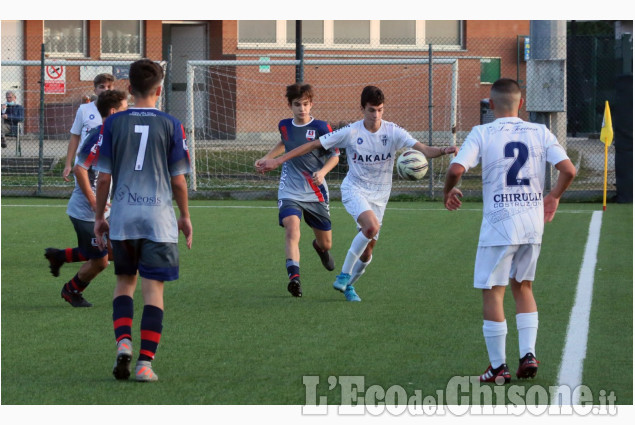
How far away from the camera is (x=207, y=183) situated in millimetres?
21266

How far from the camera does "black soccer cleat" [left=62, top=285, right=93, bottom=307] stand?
28.3ft

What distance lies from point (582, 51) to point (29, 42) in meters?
16.3

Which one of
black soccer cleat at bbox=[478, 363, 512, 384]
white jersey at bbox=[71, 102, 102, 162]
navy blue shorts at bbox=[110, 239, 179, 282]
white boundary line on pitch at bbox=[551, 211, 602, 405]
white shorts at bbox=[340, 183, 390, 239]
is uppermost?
Result: white jersey at bbox=[71, 102, 102, 162]

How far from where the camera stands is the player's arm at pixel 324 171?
30.0 feet

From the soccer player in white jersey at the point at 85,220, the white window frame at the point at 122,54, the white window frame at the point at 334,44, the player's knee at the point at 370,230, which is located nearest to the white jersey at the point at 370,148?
the player's knee at the point at 370,230

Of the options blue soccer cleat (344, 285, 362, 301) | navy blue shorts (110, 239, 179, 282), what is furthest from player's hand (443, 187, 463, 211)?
blue soccer cleat (344, 285, 362, 301)

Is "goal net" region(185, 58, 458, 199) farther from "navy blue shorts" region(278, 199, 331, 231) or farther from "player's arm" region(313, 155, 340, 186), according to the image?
"player's arm" region(313, 155, 340, 186)

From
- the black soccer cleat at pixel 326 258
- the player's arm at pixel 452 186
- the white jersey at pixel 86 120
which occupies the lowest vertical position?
the black soccer cleat at pixel 326 258

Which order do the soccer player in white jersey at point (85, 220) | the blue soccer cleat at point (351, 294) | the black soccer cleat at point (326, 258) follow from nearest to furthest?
1. the soccer player in white jersey at point (85, 220)
2. the blue soccer cleat at point (351, 294)
3. the black soccer cleat at point (326, 258)

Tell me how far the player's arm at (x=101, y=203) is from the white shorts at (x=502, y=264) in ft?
7.08

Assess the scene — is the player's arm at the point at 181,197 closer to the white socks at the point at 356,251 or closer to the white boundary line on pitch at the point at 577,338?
the white boundary line on pitch at the point at 577,338

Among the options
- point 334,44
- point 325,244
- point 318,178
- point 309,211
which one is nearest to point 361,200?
point 318,178
